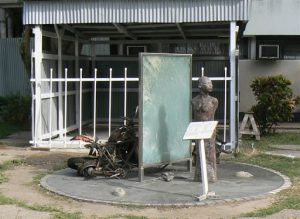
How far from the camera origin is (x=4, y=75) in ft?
61.9

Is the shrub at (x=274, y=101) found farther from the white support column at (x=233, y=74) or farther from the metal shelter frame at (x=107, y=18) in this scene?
the white support column at (x=233, y=74)

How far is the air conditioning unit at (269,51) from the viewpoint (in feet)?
58.7

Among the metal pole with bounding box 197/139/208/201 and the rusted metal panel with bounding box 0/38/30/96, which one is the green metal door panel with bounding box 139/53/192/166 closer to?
the metal pole with bounding box 197/139/208/201

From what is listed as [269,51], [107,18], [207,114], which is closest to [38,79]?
[107,18]

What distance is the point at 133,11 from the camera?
11844 mm

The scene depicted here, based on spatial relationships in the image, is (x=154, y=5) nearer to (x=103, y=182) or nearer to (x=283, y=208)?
(x=103, y=182)

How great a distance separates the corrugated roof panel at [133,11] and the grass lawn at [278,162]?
9.65 feet

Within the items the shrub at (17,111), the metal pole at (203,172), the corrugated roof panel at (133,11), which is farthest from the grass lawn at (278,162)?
the shrub at (17,111)

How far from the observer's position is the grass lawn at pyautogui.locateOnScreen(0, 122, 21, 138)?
1536cm

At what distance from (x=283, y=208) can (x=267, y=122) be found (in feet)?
25.4

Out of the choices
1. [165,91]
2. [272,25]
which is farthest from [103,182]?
[272,25]

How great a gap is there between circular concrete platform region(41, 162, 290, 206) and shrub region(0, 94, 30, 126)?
7.36 meters

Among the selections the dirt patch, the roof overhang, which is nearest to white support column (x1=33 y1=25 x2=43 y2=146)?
the dirt patch

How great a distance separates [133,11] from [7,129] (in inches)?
251
